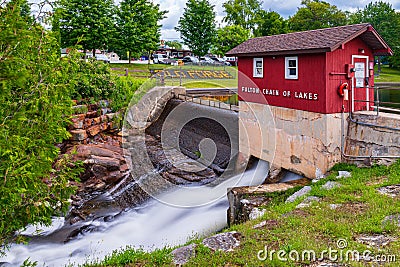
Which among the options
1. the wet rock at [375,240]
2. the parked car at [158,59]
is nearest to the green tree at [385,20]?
the parked car at [158,59]

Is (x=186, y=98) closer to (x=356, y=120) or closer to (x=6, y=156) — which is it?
(x=356, y=120)

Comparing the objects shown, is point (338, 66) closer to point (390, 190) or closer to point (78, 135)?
point (390, 190)

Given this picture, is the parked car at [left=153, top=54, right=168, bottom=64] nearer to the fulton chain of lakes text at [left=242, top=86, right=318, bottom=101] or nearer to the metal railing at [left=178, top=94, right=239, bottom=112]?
the metal railing at [left=178, top=94, right=239, bottom=112]

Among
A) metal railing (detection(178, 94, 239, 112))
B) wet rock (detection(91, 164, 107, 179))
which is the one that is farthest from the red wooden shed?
wet rock (detection(91, 164, 107, 179))

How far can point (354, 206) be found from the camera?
7707mm

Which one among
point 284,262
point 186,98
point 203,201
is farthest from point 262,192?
point 186,98

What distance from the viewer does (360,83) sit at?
1171cm

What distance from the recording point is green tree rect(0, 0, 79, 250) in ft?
16.4

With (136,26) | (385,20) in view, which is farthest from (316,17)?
(136,26)

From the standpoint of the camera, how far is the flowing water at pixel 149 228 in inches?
371

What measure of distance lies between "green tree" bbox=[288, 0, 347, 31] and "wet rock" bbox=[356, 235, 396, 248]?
48.3m

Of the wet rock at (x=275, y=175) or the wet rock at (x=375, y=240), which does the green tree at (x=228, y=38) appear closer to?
the wet rock at (x=275, y=175)

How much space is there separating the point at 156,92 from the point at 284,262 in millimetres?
18195

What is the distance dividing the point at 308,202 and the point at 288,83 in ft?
16.4
